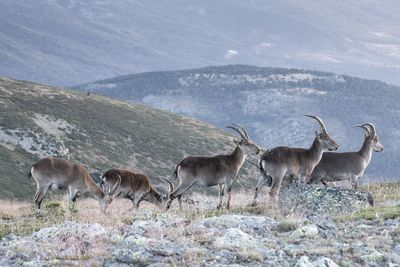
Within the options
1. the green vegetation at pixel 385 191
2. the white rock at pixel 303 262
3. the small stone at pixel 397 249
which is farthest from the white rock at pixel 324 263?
the green vegetation at pixel 385 191

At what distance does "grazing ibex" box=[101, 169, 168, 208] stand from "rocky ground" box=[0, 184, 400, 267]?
38.2ft

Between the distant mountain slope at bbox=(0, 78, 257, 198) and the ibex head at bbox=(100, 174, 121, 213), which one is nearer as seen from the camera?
the ibex head at bbox=(100, 174, 121, 213)

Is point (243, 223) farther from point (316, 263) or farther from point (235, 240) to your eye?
point (316, 263)

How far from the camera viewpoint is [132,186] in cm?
2922

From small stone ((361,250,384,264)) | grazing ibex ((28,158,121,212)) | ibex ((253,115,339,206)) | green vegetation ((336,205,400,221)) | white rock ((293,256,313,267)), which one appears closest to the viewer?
white rock ((293,256,313,267))

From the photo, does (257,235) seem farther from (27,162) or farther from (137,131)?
(137,131)

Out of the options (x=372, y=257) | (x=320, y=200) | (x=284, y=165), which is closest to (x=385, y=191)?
(x=284, y=165)

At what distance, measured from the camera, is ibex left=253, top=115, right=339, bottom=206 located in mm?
23016

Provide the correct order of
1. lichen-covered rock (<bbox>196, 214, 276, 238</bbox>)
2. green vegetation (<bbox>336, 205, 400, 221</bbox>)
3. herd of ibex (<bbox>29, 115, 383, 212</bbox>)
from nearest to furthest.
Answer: lichen-covered rock (<bbox>196, 214, 276, 238</bbox>) → green vegetation (<bbox>336, 205, 400, 221</bbox>) → herd of ibex (<bbox>29, 115, 383, 212</bbox>)

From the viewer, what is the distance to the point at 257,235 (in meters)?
14.6

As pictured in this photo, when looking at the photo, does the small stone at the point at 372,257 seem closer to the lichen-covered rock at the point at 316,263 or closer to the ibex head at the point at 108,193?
the lichen-covered rock at the point at 316,263

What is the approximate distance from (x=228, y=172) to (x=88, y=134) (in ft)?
256

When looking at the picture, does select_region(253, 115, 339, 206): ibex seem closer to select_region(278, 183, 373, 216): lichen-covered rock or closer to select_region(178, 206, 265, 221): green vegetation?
select_region(178, 206, 265, 221): green vegetation

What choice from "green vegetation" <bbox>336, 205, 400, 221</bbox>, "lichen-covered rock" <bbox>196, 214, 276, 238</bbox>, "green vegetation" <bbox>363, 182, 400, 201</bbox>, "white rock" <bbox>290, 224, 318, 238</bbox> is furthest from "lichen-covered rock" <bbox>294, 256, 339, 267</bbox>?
"green vegetation" <bbox>363, 182, 400, 201</bbox>
